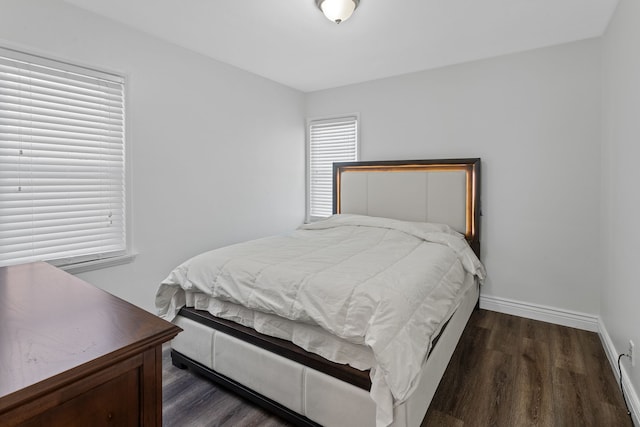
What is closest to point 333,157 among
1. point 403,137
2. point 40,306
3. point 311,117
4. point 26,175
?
point 311,117

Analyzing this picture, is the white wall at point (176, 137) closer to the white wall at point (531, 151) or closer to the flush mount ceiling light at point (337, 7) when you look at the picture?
the flush mount ceiling light at point (337, 7)

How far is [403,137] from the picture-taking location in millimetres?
3678

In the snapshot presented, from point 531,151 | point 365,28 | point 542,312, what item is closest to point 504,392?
point 542,312

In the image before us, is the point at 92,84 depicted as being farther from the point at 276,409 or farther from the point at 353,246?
the point at 276,409

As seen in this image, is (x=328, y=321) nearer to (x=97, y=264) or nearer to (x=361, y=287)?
(x=361, y=287)

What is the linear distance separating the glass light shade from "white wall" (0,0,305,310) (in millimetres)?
1478

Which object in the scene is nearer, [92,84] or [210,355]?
[210,355]

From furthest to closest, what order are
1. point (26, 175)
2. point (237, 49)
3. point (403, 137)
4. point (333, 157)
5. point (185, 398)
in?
point (333, 157), point (403, 137), point (237, 49), point (26, 175), point (185, 398)

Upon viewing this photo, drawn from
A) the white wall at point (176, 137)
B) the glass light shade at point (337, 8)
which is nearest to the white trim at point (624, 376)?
the glass light shade at point (337, 8)

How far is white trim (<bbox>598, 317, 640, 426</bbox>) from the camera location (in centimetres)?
173

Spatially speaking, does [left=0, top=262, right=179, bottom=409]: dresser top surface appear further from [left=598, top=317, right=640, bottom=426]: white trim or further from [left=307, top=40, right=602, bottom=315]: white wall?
[left=307, top=40, right=602, bottom=315]: white wall

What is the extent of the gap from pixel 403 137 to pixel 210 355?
2.84 metres

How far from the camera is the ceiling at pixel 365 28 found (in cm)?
228

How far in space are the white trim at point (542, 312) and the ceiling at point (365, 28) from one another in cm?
229
